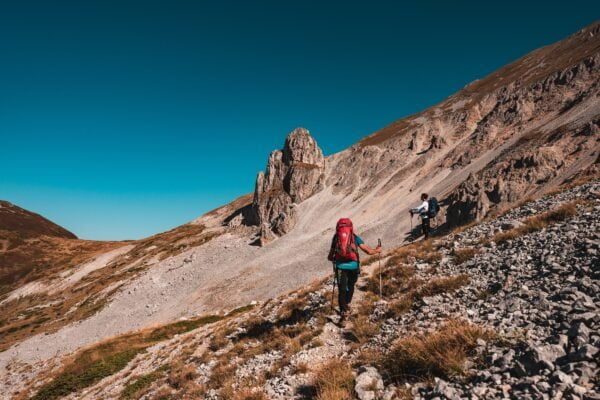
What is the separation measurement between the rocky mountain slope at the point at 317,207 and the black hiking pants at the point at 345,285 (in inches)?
133

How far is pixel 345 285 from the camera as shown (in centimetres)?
1249

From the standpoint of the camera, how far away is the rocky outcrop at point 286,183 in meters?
75.6

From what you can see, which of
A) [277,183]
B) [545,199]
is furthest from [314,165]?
[545,199]

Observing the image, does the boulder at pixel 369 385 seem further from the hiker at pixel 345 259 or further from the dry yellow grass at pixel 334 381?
the hiker at pixel 345 259

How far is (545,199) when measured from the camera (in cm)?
1917

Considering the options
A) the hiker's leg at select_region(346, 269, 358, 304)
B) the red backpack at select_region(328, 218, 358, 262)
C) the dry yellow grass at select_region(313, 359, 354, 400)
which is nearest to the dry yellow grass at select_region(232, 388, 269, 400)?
the dry yellow grass at select_region(313, 359, 354, 400)

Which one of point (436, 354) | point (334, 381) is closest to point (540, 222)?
point (436, 354)

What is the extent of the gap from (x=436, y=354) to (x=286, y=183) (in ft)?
281

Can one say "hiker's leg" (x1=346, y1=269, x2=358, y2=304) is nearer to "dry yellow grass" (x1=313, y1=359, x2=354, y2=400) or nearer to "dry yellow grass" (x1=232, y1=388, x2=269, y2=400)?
"dry yellow grass" (x1=313, y1=359, x2=354, y2=400)

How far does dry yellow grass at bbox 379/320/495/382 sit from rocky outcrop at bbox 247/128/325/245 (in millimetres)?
65067

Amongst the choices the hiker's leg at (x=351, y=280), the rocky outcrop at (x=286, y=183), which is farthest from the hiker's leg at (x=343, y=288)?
the rocky outcrop at (x=286, y=183)

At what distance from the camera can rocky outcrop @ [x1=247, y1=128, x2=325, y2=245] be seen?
75613 mm

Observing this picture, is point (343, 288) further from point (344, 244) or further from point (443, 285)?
point (443, 285)

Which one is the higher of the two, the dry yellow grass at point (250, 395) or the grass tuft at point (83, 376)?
the dry yellow grass at point (250, 395)
